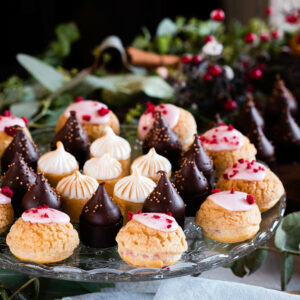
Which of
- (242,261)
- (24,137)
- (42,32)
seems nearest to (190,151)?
(242,261)

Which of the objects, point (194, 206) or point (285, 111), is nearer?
point (194, 206)

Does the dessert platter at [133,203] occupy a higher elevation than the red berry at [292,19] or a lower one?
lower

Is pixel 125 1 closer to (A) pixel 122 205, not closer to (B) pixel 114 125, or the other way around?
(B) pixel 114 125

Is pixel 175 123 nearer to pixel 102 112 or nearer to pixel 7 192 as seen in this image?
pixel 102 112

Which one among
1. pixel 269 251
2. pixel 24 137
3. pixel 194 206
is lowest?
pixel 269 251

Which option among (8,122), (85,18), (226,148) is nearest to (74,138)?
(8,122)

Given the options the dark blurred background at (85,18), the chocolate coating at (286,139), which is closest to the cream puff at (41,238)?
the chocolate coating at (286,139)

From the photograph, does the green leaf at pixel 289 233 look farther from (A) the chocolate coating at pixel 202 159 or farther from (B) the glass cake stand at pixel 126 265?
(A) the chocolate coating at pixel 202 159
